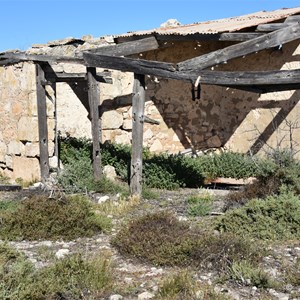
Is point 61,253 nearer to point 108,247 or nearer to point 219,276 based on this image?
point 108,247

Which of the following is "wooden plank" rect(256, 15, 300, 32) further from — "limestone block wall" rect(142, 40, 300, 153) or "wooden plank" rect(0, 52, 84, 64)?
"wooden plank" rect(0, 52, 84, 64)

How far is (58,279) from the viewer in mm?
4453

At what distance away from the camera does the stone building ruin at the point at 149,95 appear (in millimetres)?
9195

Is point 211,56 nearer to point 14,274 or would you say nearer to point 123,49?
point 123,49

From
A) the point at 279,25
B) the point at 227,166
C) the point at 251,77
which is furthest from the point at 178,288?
the point at 227,166

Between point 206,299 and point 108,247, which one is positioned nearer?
point 206,299

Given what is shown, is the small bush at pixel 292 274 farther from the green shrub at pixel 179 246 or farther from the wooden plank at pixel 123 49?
the wooden plank at pixel 123 49

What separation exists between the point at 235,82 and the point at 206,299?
416 cm

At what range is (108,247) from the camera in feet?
18.7

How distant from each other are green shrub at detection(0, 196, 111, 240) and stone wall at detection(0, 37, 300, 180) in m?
3.62

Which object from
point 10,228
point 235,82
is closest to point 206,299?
point 10,228

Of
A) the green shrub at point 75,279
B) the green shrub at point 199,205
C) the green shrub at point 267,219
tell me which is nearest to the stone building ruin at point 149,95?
the green shrub at point 199,205

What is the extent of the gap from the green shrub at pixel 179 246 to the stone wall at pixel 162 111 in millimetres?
4711

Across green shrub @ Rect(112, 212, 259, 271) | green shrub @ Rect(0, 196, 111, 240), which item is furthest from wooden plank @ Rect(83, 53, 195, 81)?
green shrub @ Rect(112, 212, 259, 271)
